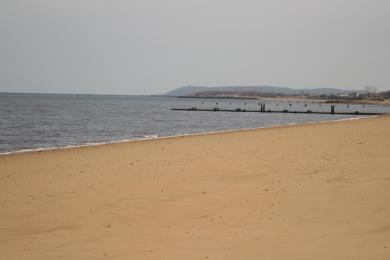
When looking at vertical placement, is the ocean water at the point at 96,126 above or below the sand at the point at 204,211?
below

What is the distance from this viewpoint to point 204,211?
6.92m

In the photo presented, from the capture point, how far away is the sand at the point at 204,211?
5152 mm

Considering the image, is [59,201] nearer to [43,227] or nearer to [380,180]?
[43,227]

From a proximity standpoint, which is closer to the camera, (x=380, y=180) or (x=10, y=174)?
(x=380, y=180)

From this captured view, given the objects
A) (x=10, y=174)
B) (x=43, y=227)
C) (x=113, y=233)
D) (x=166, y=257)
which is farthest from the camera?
(x=10, y=174)

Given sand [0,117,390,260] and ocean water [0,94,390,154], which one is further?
ocean water [0,94,390,154]

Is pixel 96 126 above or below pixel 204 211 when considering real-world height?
below

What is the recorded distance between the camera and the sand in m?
5.15

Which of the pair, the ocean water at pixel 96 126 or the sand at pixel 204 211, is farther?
the ocean water at pixel 96 126

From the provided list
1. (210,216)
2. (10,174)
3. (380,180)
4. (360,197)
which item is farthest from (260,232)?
(10,174)

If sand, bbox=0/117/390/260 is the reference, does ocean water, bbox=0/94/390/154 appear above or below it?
below

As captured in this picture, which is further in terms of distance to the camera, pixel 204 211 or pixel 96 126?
pixel 96 126

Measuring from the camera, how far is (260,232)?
5.68 metres

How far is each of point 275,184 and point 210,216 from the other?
2.46 metres
